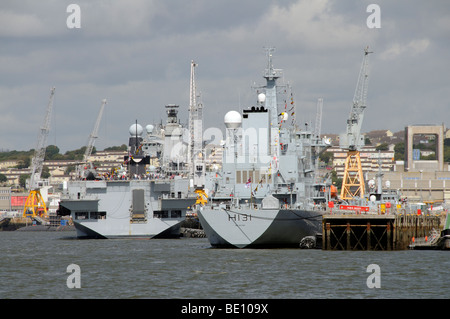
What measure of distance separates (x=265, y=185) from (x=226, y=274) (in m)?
20.5

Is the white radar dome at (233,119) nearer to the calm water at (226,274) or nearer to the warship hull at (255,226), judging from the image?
the warship hull at (255,226)

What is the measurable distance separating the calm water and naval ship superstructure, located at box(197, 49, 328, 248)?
5.65 feet

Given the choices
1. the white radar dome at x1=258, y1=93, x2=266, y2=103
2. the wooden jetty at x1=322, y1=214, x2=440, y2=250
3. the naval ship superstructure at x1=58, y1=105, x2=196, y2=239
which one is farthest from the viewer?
the naval ship superstructure at x1=58, y1=105, x2=196, y2=239

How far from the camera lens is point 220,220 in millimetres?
69375

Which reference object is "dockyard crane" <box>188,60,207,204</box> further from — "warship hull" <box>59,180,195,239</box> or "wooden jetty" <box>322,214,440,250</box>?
"wooden jetty" <box>322,214,440,250</box>

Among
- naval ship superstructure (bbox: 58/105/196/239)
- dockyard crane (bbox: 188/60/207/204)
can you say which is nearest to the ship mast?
naval ship superstructure (bbox: 58/105/196/239)

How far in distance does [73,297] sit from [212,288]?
7.67 metres

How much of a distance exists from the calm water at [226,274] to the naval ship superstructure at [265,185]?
5.65 ft

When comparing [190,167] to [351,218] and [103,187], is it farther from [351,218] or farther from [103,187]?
[351,218]

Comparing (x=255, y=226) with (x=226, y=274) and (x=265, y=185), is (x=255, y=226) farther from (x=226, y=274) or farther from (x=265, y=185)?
(x=226, y=274)

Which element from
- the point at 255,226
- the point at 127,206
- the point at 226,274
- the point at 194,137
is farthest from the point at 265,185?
the point at 194,137

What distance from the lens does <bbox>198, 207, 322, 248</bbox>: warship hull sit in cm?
6819

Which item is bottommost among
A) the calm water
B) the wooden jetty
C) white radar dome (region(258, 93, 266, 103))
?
the calm water
